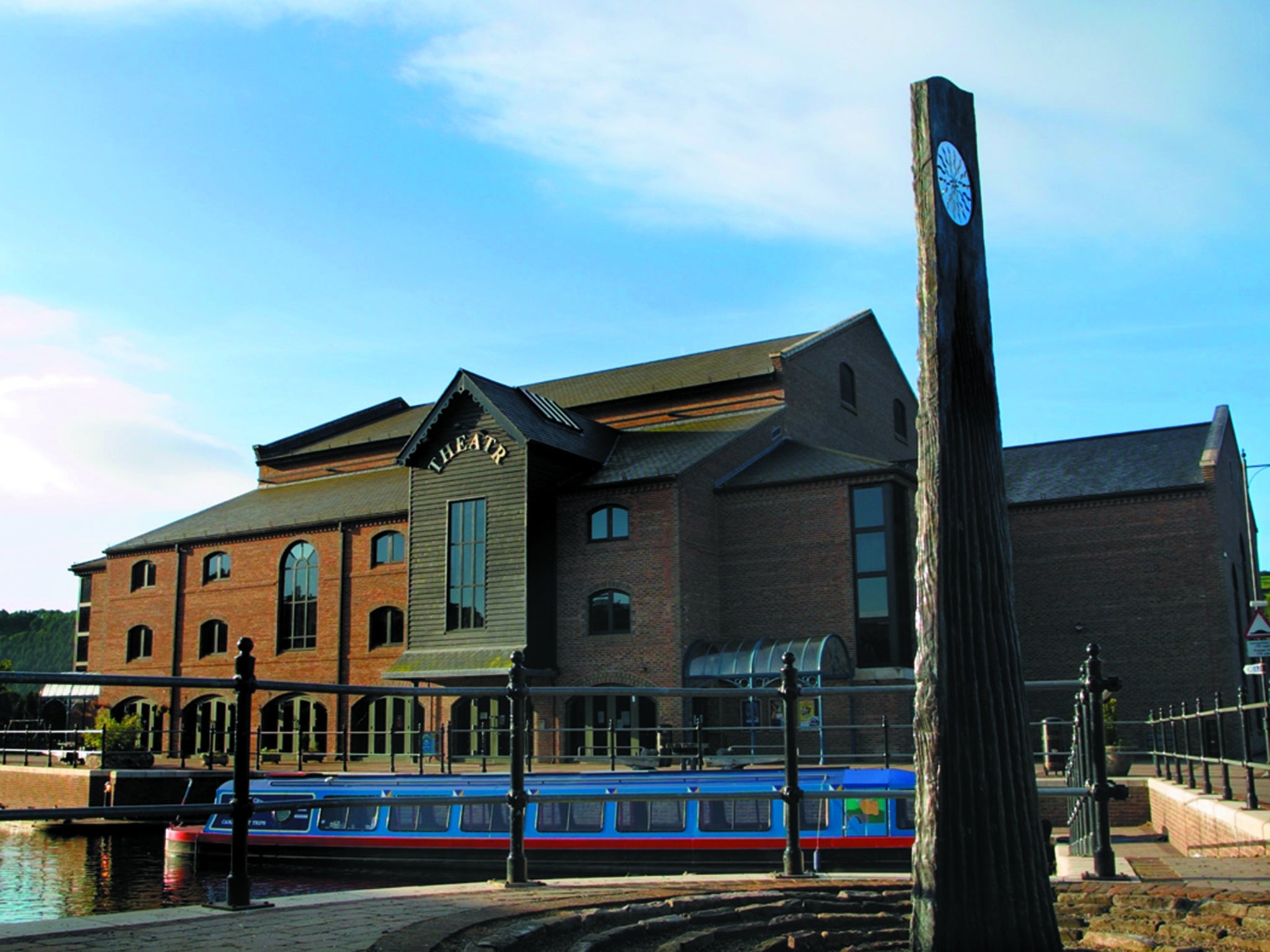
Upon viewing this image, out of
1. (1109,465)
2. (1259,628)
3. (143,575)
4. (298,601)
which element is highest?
(1109,465)

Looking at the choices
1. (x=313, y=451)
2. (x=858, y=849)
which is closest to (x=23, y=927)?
(x=858, y=849)

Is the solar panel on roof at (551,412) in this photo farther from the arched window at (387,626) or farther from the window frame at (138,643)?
the window frame at (138,643)

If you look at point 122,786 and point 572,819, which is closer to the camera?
point 572,819

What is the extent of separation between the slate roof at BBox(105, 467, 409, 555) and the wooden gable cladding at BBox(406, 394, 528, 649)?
8.62ft

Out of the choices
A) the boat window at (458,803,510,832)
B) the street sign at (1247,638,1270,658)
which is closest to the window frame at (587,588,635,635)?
the boat window at (458,803,510,832)

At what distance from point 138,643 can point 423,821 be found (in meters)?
27.0

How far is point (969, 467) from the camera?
5.46 meters

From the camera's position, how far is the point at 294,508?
135 feet

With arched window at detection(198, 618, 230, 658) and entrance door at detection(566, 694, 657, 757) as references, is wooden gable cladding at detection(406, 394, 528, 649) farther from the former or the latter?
arched window at detection(198, 618, 230, 658)

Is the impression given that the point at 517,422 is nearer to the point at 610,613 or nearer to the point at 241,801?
the point at 610,613

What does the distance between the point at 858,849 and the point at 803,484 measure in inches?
607

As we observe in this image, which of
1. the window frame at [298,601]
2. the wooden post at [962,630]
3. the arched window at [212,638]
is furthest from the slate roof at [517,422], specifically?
the wooden post at [962,630]

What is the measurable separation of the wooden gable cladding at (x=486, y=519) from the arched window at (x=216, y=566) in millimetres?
9731

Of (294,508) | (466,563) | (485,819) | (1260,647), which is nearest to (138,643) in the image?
(294,508)
